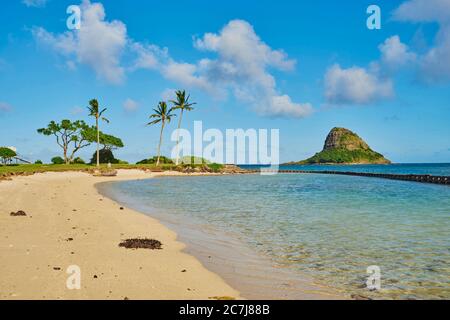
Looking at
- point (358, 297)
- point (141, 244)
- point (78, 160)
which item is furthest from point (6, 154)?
point (358, 297)

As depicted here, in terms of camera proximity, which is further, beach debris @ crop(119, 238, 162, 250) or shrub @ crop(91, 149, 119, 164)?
Result: shrub @ crop(91, 149, 119, 164)

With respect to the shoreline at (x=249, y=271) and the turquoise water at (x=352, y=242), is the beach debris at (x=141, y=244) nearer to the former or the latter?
the shoreline at (x=249, y=271)

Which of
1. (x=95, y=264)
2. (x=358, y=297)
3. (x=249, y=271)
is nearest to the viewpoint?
(x=358, y=297)

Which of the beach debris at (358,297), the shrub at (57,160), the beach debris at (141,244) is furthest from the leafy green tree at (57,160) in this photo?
the beach debris at (358,297)

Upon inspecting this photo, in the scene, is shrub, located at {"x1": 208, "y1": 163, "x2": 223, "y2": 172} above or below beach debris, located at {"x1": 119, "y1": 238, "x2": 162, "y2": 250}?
above

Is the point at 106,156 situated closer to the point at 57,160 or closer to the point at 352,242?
the point at 57,160

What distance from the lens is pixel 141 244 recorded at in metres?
11.6

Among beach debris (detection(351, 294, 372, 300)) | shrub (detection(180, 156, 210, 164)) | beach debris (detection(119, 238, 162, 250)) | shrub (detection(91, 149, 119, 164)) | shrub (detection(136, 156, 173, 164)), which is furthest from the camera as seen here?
shrub (detection(180, 156, 210, 164))

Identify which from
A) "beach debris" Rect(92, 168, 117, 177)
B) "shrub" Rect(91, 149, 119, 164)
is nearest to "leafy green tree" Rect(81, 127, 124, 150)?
"shrub" Rect(91, 149, 119, 164)

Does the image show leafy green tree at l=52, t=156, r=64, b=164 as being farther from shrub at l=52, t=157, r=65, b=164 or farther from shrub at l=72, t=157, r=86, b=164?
shrub at l=72, t=157, r=86, b=164

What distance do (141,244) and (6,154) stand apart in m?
84.1

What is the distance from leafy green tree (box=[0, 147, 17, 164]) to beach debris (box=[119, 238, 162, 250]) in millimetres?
83054

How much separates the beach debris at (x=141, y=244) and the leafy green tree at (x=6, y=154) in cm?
8305

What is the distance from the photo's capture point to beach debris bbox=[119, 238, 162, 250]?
11.4 metres
